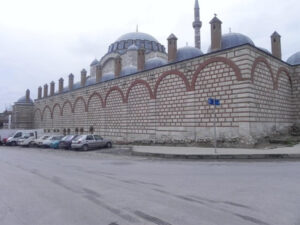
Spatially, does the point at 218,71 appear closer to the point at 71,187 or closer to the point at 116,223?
the point at 71,187

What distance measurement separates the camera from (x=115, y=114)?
2552cm

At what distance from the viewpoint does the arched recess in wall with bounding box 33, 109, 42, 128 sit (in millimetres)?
41131

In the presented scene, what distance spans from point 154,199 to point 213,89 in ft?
42.6

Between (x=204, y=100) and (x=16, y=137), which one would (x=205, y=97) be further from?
(x=16, y=137)

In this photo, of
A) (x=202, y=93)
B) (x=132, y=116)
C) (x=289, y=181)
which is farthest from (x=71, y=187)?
(x=132, y=116)

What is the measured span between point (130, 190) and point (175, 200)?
1366 mm

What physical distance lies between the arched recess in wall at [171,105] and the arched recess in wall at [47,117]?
75.0 feet

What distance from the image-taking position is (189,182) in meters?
6.88

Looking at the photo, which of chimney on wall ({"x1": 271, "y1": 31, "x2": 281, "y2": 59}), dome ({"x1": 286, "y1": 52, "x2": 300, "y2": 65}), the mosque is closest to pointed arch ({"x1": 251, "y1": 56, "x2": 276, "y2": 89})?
the mosque

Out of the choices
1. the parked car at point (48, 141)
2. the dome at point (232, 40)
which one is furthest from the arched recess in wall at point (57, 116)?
the dome at point (232, 40)

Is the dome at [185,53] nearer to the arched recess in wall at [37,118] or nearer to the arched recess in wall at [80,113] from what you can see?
the arched recess in wall at [80,113]

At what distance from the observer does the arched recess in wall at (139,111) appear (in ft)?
70.8

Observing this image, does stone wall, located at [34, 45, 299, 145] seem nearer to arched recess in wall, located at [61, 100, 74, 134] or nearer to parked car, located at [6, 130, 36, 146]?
arched recess in wall, located at [61, 100, 74, 134]

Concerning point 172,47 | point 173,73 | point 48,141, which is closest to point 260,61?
point 173,73
